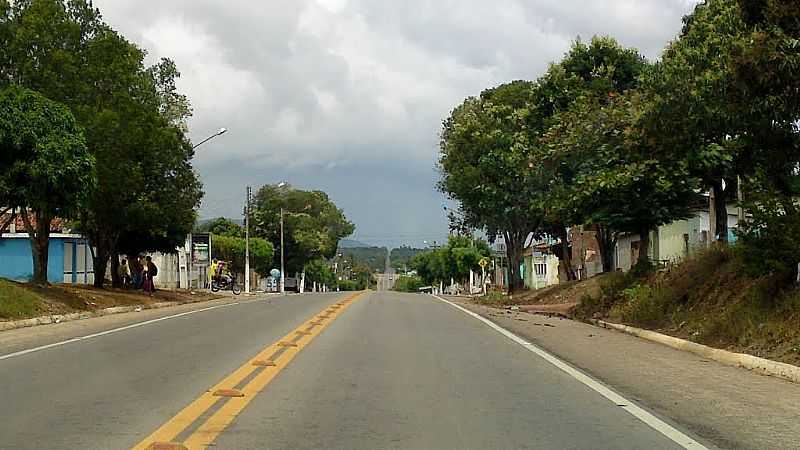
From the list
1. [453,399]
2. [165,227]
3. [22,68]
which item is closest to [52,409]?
[453,399]

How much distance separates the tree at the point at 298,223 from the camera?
95125mm

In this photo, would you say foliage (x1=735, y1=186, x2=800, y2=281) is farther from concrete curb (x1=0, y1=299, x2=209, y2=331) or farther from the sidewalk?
concrete curb (x1=0, y1=299, x2=209, y2=331)

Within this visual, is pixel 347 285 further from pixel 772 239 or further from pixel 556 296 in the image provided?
pixel 772 239

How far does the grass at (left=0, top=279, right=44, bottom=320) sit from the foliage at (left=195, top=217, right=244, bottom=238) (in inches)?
2734

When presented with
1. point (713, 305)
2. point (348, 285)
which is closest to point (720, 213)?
point (713, 305)

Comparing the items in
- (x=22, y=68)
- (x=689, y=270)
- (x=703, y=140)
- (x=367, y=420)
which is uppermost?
(x=22, y=68)

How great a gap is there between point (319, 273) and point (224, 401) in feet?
368

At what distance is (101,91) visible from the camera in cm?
3022

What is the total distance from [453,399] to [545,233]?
37544mm

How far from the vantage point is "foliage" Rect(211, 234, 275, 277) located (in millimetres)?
75438

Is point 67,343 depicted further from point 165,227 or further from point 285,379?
point 165,227

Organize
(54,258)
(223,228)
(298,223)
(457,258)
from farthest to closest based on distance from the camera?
1. (223,228)
2. (298,223)
3. (457,258)
4. (54,258)

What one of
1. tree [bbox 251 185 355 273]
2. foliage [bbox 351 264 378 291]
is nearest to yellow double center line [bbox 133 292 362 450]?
tree [bbox 251 185 355 273]

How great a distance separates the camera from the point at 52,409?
32.1 feet
